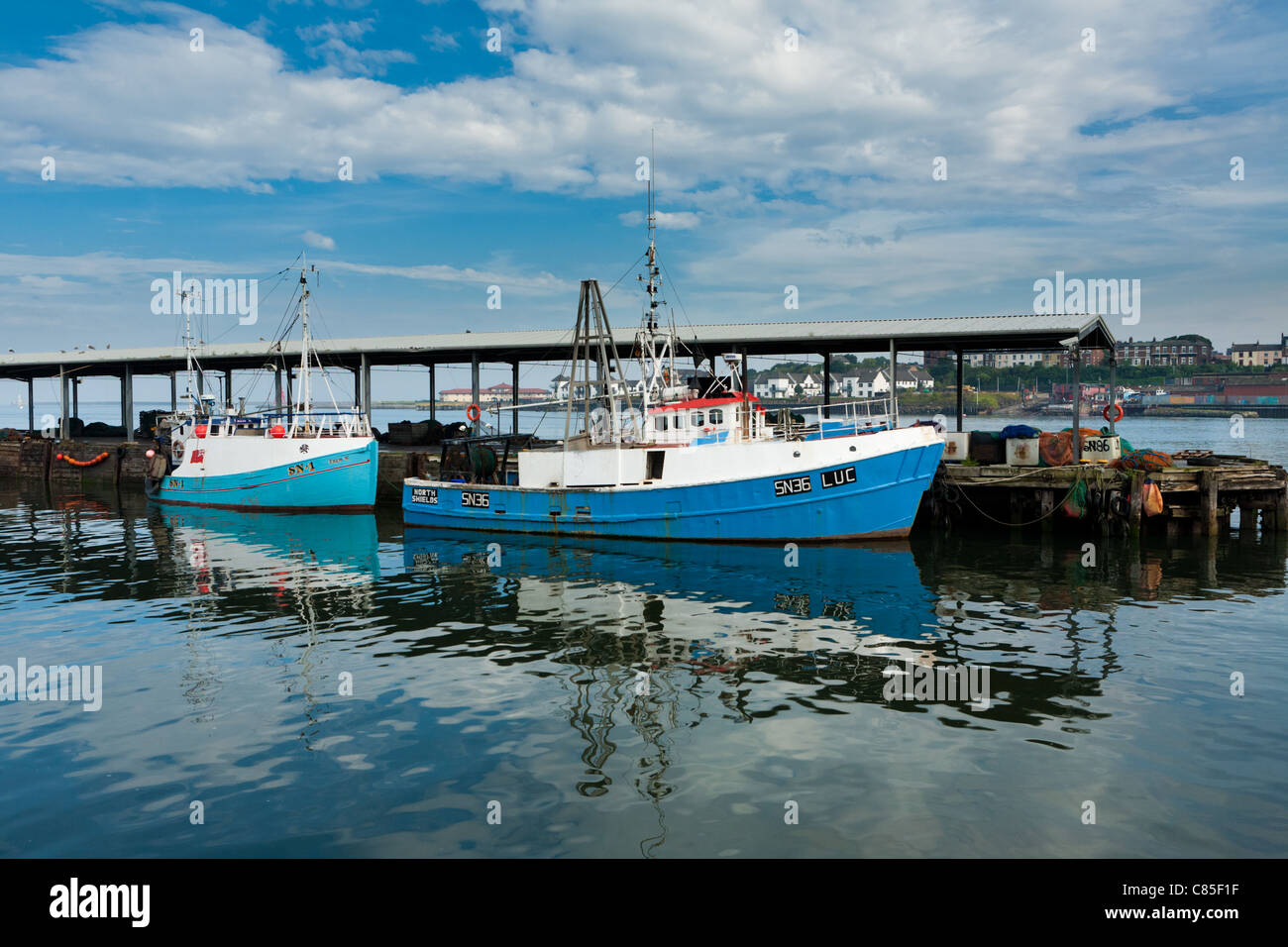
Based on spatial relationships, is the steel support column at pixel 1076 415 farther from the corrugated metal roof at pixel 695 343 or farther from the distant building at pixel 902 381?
the distant building at pixel 902 381

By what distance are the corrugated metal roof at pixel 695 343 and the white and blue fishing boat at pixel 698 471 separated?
709 cm

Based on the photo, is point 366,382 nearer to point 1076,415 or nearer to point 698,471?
point 698,471

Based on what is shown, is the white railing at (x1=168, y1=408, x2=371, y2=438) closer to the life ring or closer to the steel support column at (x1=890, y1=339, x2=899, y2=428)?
the life ring

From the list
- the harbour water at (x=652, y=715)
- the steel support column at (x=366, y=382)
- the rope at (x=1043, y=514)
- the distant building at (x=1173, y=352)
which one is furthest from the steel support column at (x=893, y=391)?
the distant building at (x=1173, y=352)

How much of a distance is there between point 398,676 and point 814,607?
28.6ft

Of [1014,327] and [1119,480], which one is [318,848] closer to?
[1119,480]

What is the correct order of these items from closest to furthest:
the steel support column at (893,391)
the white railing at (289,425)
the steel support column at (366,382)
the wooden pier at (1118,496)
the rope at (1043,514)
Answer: the steel support column at (893,391) < the wooden pier at (1118,496) < the rope at (1043,514) < the white railing at (289,425) < the steel support column at (366,382)

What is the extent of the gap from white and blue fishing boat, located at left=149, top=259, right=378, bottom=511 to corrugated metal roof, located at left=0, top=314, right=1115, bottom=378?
6.91 meters

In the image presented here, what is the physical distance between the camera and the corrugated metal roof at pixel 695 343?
107 ft

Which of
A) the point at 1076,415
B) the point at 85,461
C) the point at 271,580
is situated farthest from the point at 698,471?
the point at 85,461

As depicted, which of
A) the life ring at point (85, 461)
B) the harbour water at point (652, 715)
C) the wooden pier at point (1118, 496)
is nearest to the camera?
the harbour water at point (652, 715)

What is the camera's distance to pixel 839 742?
10.2m

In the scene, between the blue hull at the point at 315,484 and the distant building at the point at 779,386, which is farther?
the distant building at the point at 779,386
